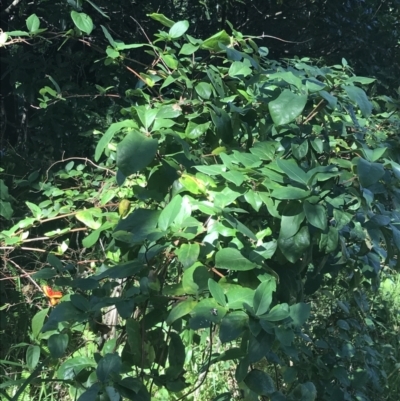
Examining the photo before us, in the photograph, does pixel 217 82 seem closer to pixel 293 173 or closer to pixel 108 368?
pixel 293 173

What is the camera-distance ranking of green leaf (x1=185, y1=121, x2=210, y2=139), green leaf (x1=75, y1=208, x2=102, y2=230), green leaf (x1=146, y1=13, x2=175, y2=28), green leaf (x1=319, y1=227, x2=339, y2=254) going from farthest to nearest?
1. green leaf (x1=75, y1=208, x2=102, y2=230)
2. green leaf (x1=146, y1=13, x2=175, y2=28)
3. green leaf (x1=185, y1=121, x2=210, y2=139)
4. green leaf (x1=319, y1=227, x2=339, y2=254)

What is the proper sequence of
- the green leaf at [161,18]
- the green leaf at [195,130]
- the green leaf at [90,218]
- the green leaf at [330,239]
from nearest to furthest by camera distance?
the green leaf at [330,239] < the green leaf at [195,130] < the green leaf at [161,18] < the green leaf at [90,218]

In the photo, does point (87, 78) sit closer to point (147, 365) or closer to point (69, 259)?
point (69, 259)

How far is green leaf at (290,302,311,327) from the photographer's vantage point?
1076 millimetres

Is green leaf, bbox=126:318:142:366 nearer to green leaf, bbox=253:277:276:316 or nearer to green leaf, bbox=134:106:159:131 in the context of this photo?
green leaf, bbox=253:277:276:316

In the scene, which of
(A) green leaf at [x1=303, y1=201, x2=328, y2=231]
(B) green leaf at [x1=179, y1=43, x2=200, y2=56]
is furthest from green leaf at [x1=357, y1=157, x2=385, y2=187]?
(B) green leaf at [x1=179, y1=43, x2=200, y2=56]

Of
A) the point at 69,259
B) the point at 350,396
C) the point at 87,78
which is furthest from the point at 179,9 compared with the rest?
the point at 350,396

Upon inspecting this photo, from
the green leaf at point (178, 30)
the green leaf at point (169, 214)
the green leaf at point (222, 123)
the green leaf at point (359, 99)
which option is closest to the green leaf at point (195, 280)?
the green leaf at point (169, 214)

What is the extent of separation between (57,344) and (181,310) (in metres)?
0.29

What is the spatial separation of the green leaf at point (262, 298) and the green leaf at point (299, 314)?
0.21 ft

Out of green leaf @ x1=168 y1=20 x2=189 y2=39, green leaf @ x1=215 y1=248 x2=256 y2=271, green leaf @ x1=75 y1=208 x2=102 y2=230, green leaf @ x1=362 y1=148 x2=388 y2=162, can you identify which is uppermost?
green leaf @ x1=168 y1=20 x2=189 y2=39

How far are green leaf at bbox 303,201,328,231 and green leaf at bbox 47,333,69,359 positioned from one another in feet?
1.89

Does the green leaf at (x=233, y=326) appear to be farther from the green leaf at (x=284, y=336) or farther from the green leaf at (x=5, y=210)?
the green leaf at (x=5, y=210)

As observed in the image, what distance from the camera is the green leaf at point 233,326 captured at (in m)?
1.01
